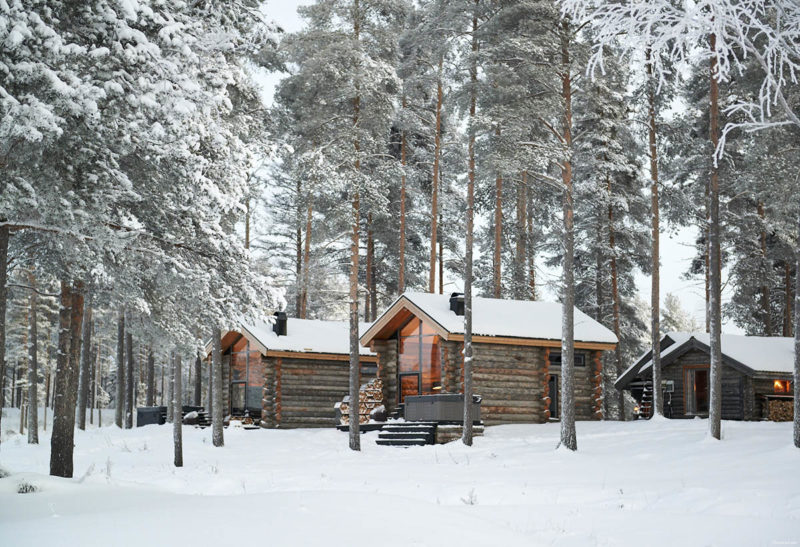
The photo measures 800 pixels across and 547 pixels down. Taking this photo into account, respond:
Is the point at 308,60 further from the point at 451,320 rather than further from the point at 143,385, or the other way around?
the point at 143,385

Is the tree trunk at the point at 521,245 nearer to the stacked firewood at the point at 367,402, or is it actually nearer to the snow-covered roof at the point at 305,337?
the snow-covered roof at the point at 305,337

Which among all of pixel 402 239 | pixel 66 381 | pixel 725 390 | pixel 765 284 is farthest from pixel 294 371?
pixel 765 284

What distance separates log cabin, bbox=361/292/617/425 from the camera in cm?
2536

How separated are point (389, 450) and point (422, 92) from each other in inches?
544

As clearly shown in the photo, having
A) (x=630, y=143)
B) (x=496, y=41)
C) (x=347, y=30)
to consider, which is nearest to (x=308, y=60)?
(x=347, y=30)

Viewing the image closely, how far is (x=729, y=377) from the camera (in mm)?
27641

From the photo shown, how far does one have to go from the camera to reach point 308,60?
71.1ft

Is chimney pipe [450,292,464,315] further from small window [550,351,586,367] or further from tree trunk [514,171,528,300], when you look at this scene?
tree trunk [514,171,528,300]

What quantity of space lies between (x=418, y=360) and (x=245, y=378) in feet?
31.9

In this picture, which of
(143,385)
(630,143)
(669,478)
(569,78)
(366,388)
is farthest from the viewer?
(143,385)

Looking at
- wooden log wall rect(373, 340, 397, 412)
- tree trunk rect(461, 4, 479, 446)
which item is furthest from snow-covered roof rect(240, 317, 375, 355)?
tree trunk rect(461, 4, 479, 446)

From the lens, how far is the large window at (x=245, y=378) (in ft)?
108

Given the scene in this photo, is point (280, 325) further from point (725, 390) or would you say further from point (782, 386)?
point (782, 386)

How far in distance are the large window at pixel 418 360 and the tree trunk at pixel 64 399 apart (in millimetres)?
14219
